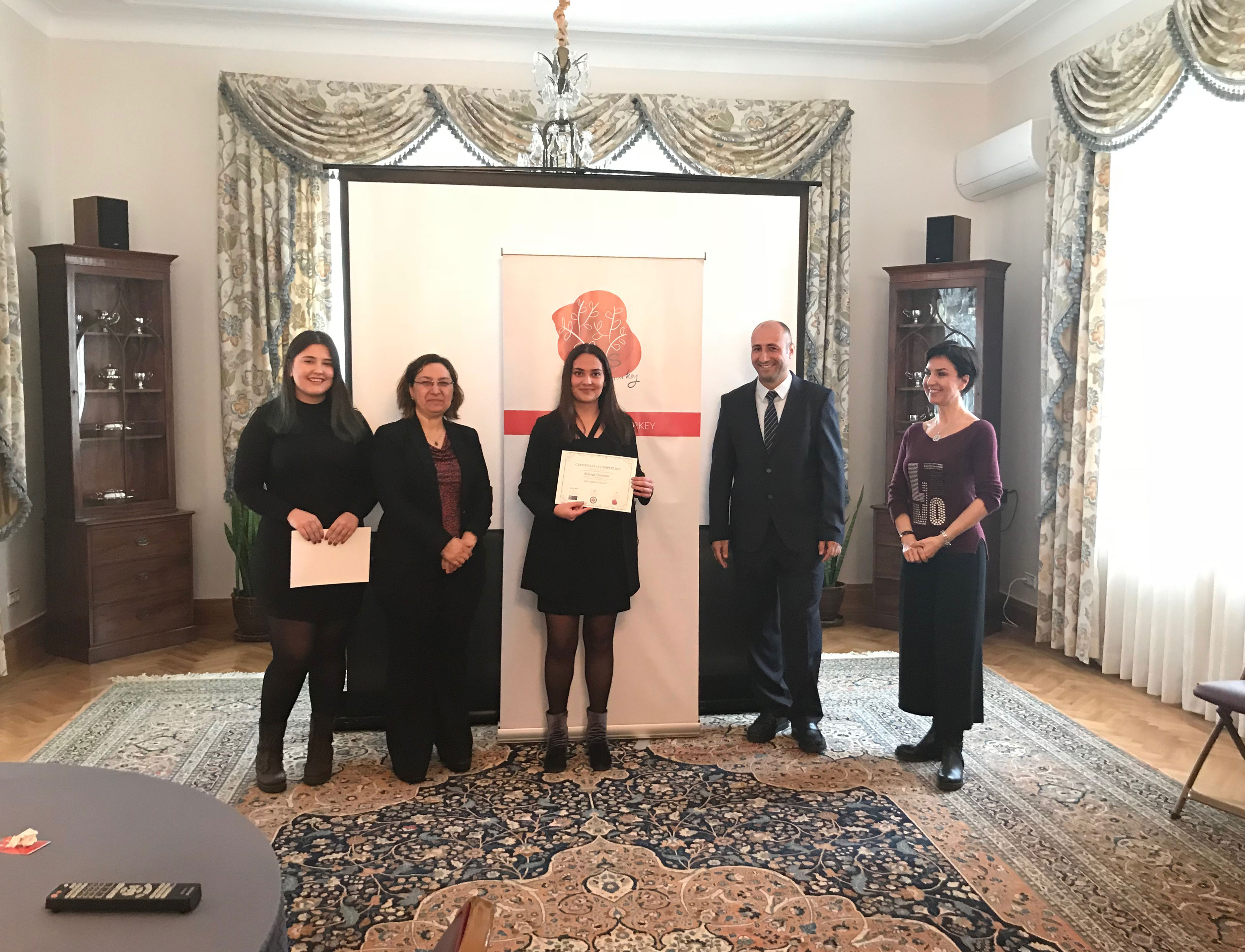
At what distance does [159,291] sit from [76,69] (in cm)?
136

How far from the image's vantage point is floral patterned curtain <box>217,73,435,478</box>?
5.20m

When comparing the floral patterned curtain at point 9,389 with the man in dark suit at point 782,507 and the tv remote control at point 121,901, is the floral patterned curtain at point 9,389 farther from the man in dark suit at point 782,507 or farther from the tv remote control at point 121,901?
the tv remote control at point 121,901

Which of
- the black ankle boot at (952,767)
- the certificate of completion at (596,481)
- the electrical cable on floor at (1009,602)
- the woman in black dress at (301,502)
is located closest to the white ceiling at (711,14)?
the woman in black dress at (301,502)

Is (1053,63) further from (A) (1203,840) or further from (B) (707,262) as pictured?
(A) (1203,840)

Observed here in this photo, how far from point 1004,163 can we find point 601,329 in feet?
10.2

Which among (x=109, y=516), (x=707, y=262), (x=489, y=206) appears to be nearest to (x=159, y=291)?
(x=109, y=516)

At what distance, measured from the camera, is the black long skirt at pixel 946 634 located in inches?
129

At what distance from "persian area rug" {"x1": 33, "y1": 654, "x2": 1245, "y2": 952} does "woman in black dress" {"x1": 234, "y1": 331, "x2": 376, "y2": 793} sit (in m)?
0.40

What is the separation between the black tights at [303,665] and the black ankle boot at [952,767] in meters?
2.11

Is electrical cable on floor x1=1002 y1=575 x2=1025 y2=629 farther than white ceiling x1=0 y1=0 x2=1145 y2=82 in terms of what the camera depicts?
Yes

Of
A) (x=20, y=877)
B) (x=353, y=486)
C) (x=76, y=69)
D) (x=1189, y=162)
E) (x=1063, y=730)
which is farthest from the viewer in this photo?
(x=76, y=69)

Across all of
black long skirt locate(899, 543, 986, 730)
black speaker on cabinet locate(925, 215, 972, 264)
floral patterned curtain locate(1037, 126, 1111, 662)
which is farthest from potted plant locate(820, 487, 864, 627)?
black long skirt locate(899, 543, 986, 730)

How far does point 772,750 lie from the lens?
11.8ft

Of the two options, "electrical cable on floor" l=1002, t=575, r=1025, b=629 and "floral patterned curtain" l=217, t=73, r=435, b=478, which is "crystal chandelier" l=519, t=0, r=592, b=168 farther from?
"electrical cable on floor" l=1002, t=575, r=1025, b=629
